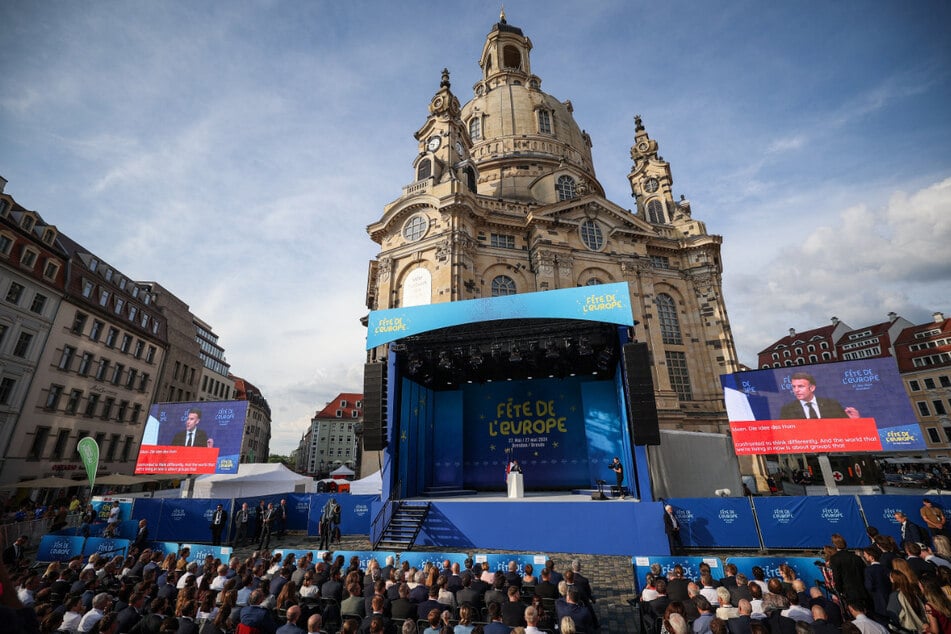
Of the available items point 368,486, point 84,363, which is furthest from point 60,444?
point 368,486

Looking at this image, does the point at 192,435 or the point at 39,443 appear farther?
the point at 39,443

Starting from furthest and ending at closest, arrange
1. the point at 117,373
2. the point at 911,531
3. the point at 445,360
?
the point at 117,373, the point at 445,360, the point at 911,531

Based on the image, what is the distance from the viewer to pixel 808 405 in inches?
696

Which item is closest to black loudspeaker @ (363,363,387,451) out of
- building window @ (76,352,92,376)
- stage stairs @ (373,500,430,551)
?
stage stairs @ (373,500,430,551)

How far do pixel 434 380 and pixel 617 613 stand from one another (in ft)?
49.5

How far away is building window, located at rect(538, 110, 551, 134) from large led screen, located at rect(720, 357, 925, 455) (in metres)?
37.2

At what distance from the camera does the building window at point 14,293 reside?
26.1 m

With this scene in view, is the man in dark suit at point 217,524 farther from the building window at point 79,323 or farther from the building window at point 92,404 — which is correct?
the building window at point 79,323

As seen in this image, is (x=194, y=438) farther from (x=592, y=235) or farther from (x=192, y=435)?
(x=592, y=235)

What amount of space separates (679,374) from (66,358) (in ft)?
147

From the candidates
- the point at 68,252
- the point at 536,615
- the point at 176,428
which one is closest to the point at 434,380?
the point at 176,428

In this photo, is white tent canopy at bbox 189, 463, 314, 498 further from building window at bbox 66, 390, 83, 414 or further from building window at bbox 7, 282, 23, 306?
building window at bbox 7, 282, 23, 306

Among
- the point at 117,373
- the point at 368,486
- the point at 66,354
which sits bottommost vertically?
the point at 368,486

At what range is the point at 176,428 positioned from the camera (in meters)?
21.2
